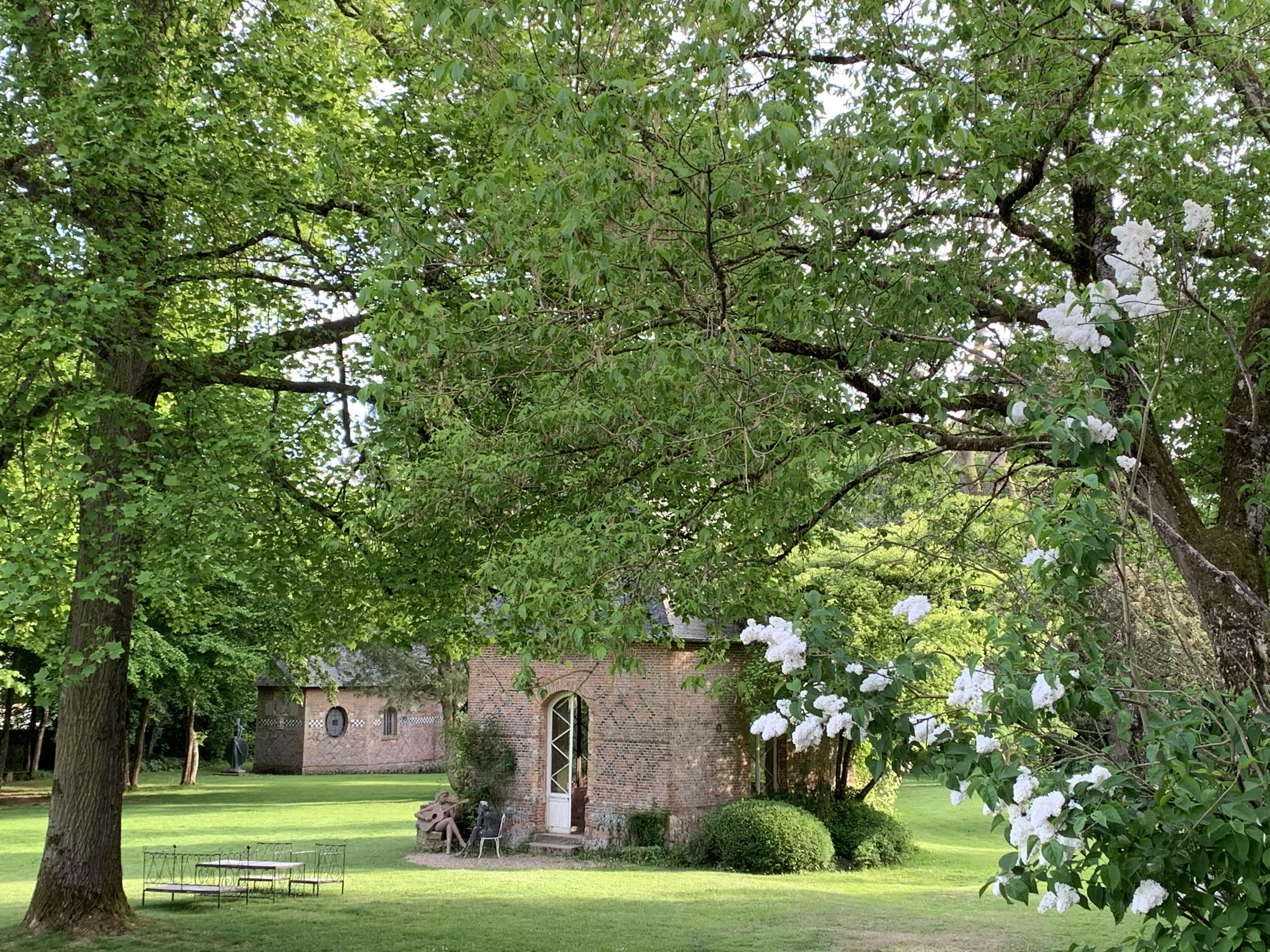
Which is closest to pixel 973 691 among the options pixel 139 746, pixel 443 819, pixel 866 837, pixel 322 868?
pixel 322 868

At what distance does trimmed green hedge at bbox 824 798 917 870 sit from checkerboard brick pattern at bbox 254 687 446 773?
90.3ft

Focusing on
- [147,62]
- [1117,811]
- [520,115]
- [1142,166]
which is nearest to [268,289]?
[147,62]

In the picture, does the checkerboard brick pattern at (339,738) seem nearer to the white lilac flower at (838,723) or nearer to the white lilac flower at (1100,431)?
the white lilac flower at (838,723)

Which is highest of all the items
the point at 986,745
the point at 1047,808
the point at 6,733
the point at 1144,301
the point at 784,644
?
the point at 1144,301

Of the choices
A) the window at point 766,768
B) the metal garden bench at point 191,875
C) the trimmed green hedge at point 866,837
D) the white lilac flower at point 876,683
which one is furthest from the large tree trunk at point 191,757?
the white lilac flower at point 876,683

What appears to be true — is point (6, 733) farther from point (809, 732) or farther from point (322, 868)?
point (809, 732)

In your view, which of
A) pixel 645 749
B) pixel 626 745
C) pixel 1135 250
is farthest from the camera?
pixel 626 745

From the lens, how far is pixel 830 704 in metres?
4.03

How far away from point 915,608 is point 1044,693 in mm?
680

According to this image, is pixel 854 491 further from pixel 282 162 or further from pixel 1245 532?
pixel 282 162

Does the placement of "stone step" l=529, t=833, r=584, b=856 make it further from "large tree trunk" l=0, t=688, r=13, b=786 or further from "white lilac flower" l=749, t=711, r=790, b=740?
"large tree trunk" l=0, t=688, r=13, b=786

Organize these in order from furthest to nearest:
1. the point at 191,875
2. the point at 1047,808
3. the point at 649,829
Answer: the point at 649,829, the point at 191,875, the point at 1047,808

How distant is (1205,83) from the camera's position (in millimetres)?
8172

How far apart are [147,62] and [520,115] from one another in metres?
5.95
